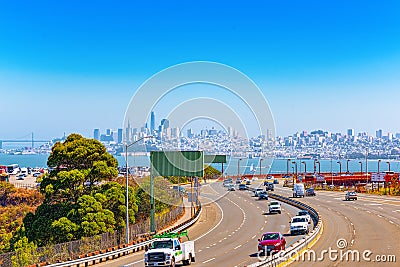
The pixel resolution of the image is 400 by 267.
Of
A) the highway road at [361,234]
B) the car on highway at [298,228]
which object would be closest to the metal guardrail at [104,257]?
the car on highway at [298,228]

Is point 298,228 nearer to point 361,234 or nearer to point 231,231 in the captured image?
point 361,234

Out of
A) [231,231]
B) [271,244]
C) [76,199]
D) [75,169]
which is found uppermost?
[75,169]

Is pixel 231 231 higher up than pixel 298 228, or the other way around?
pixel 298 228

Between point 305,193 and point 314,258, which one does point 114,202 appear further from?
point 305,193

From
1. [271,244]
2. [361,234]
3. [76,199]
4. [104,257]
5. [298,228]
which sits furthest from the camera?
[76,199]

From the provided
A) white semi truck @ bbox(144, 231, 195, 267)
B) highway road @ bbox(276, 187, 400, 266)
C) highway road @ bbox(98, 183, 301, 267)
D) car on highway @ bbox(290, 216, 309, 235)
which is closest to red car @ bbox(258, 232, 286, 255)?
highway road @ bbox(98, 183, 301, 267)

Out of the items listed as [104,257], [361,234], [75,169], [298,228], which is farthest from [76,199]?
[361,234]

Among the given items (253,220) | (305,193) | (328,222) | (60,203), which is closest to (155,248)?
(60,203)
